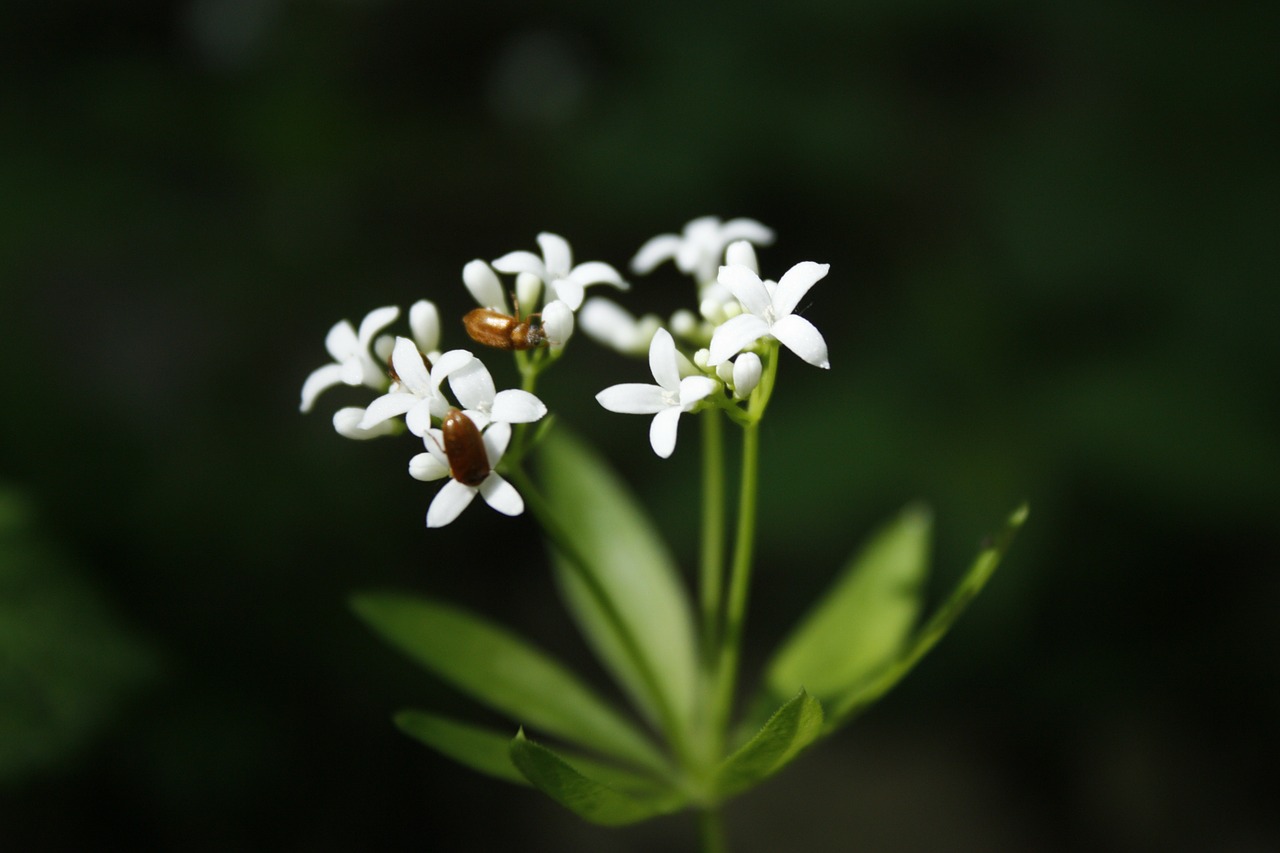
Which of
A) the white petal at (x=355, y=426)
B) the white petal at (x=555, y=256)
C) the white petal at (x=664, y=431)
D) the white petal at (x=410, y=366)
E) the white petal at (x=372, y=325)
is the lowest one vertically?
the white petal at (x=664, y=431)

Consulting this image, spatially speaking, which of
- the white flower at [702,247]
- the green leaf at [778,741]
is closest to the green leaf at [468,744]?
the green leaf at [778,741]

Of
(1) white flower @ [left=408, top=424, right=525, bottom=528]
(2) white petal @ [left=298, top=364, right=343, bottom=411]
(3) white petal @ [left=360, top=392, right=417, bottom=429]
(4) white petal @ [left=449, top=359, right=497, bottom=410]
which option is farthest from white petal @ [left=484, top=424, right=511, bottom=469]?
(2) white petal @ [left=298, top=364, right=343, bottom=411]

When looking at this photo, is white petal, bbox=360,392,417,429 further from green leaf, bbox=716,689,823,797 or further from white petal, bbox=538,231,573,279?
green leaf, bbox=716,689,823,797

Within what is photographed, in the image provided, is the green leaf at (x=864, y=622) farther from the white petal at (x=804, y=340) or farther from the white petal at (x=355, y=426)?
the white petal at (x=355, y=426)

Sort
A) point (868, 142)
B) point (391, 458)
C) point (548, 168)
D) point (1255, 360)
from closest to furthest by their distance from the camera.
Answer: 1. point (1255, 360)
2. point (391, 458)
3. point (868, 142)
4. point (548, 168)

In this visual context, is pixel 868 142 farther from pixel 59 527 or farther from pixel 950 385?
pixel 59 527

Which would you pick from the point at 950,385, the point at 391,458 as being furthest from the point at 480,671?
the point at 950,385

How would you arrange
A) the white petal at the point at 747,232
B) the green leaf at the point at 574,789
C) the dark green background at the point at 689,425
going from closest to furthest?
the green leaf at the point at 574,789
the white petal at the point at 747,232
the dark green background at the point at 689,425
